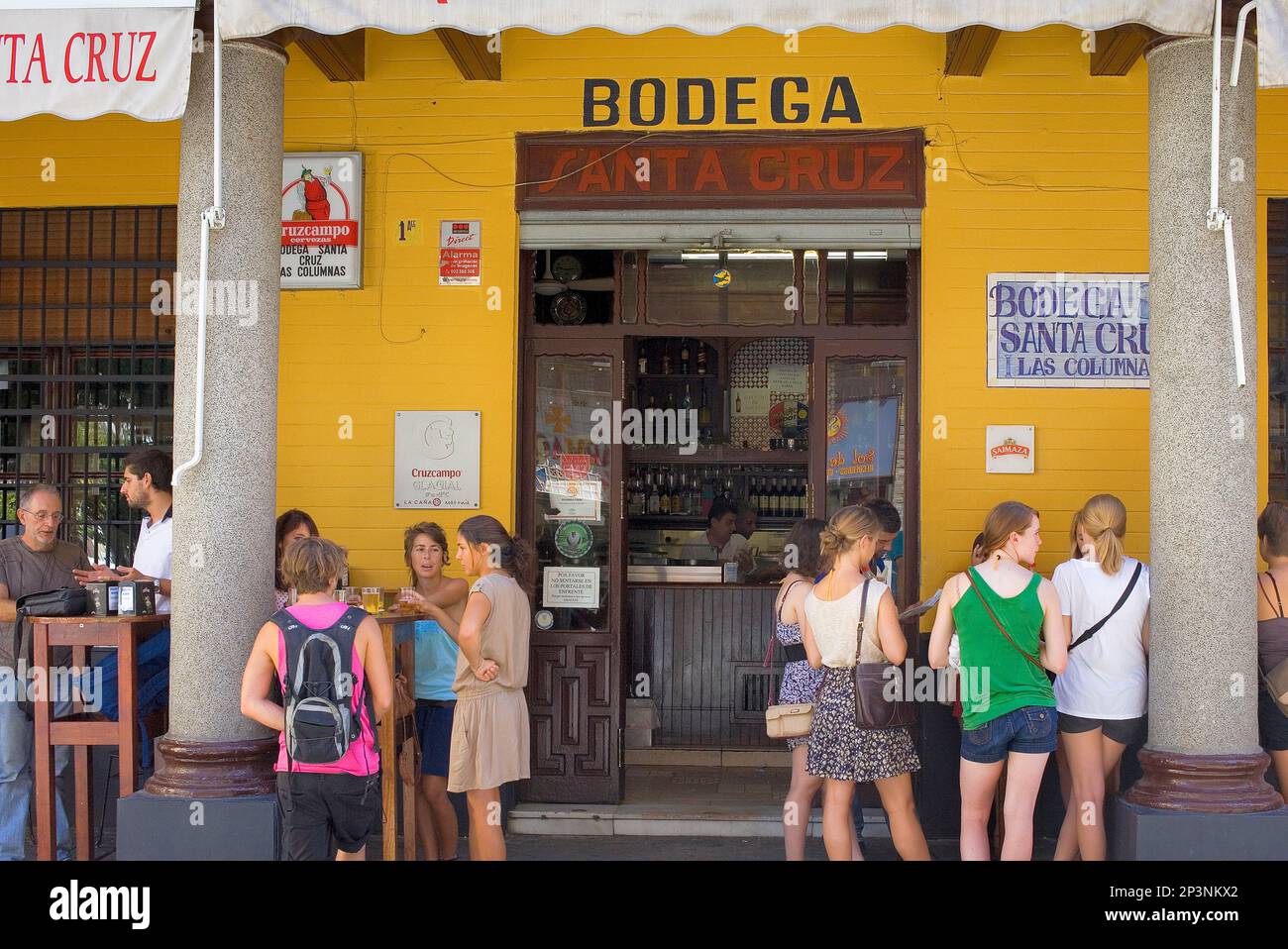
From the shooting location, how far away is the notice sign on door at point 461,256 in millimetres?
7496

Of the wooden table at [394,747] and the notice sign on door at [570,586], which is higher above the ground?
the notice sign on door at [570,586]

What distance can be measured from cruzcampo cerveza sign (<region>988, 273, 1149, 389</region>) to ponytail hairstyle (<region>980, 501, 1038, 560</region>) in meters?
2.09

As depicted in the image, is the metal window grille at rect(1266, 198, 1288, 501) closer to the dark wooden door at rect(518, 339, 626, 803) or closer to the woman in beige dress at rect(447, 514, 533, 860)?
the dark wooden door at rect(518, 339, 626, 803)

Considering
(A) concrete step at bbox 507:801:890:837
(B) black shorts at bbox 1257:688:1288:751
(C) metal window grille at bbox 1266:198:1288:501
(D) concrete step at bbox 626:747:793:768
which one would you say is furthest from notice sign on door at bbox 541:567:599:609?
(C) metal window grille at bbox 1266:198:1288:501

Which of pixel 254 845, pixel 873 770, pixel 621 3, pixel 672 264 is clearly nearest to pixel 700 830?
pixel 873 770

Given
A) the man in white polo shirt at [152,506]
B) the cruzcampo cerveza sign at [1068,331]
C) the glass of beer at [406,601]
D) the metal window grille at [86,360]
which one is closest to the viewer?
the glass of beer at [406,601]

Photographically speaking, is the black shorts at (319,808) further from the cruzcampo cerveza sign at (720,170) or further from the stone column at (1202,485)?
the cruzcampo cerveza sign at (720,170)

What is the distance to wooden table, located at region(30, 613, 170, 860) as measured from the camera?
5.79m

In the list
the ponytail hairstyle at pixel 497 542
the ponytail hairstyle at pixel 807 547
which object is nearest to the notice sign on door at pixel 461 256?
the ponytail hairstyle at pixel 497 542

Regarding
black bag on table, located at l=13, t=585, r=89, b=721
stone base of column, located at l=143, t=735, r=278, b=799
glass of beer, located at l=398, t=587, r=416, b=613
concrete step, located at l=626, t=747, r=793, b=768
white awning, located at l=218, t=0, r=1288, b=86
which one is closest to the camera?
white awning, located at l=218, t=0, r=1288, b=86

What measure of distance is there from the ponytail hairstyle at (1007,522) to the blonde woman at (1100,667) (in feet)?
2.04

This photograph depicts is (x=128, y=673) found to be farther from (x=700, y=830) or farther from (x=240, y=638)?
(x=700, y=830)

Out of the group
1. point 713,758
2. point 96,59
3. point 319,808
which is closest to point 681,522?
point 713,758

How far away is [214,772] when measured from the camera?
219 inches
